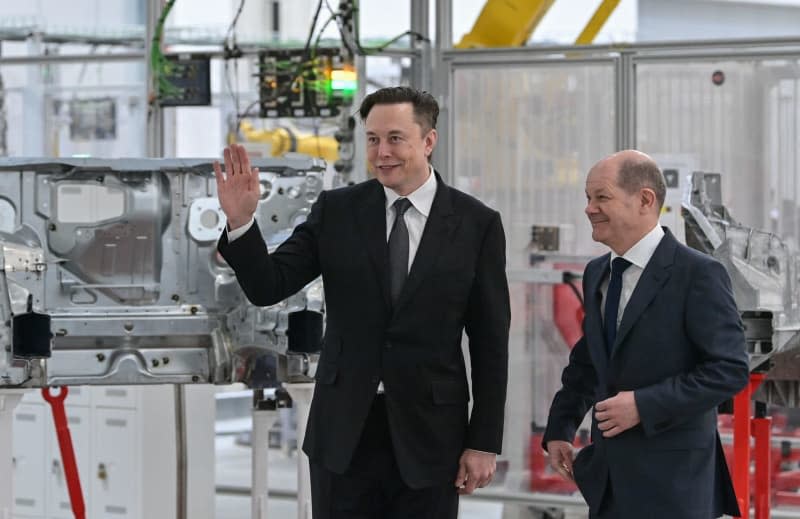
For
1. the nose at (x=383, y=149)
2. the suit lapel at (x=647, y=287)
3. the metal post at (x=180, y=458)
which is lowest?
the metal post at (x=180, y=458)

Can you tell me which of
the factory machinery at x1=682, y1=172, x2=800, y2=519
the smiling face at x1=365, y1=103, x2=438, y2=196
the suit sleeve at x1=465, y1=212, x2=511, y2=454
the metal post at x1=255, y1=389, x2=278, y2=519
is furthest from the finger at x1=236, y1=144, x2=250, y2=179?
the metal post at x1=255, y1=389, x2=278, y2=519

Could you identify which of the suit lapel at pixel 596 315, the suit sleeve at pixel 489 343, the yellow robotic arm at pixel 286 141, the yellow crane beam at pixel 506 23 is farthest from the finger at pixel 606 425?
the yellow robotic arm at pixel 286 141

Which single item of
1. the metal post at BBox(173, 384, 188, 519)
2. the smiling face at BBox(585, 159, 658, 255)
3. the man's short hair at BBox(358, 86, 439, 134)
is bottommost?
the metal post at BBox(173, 384, 188, 519)

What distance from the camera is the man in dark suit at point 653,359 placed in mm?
2514

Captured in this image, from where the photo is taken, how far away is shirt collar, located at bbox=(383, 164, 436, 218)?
108 inches

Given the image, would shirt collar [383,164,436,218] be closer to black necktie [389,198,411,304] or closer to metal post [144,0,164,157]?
black necktie [389,198,411,304]

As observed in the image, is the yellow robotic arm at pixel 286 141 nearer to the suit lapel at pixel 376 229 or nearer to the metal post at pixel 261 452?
the metal post at pixel 261 452

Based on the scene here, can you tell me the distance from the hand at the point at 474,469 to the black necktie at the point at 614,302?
0.37 m

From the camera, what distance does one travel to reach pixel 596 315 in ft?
8.84

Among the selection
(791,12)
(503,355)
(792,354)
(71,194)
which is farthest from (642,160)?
(791,12)

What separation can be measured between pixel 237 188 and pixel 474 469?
2.73 ft

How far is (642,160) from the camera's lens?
2592 millimetres

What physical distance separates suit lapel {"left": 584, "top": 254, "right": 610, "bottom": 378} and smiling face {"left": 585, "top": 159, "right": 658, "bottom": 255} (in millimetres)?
144

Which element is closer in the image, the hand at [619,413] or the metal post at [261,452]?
the hand at [619,413]
